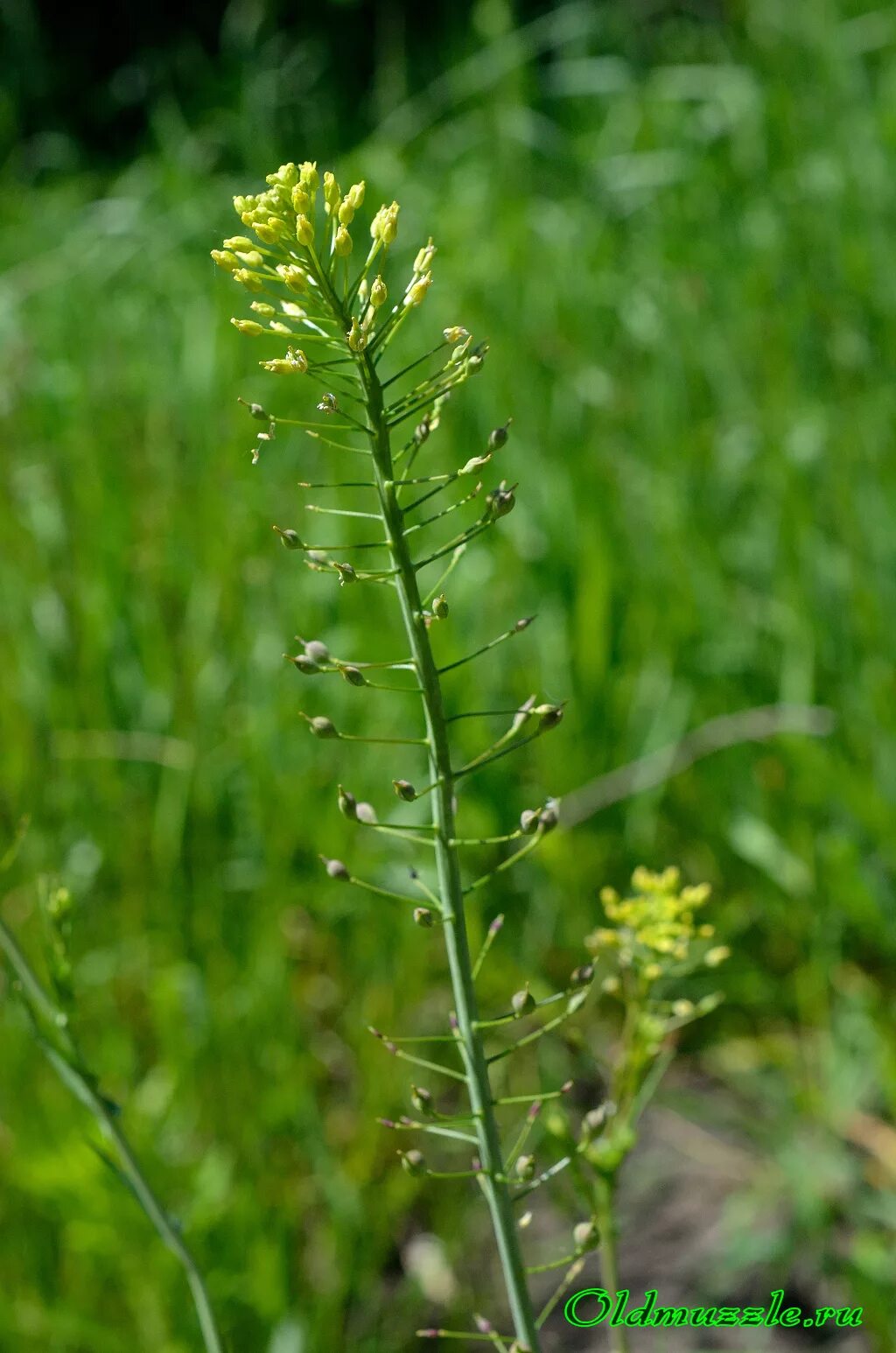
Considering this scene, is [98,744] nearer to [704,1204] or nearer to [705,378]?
[704,1204]

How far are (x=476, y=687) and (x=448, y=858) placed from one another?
215 centimetres

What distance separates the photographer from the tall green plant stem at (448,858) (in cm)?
96

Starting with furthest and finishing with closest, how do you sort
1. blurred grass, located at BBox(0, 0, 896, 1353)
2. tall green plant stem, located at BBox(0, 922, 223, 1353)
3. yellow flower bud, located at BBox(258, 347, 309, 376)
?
1. blurred grass, located at BBox(0, 0, 896, 1353)
2. tall green plant stem, located at BBox(0, 922, 223, 1353)
3. yellow flower bud, located at BBox(258, 347, 309, 376)

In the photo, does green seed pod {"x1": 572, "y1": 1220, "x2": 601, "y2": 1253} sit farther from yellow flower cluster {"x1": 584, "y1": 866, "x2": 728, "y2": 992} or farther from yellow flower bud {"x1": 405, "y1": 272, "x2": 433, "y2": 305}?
yellow flower bud {"x1": 405, "y1": 272, "x2": 433, "y2": 305}

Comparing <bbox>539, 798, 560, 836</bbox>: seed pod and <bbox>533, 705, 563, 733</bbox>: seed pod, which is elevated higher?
<bbox>533, 705, 563, 733</bbox>: seed pod

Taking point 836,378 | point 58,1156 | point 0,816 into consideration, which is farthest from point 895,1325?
point 836,378

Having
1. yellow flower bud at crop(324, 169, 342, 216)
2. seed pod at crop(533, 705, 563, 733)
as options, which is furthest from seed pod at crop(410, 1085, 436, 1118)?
yellow flower bud at crop(324, 169, 342, 216)

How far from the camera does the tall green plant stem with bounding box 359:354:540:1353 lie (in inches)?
37.7

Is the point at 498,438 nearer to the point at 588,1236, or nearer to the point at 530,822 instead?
the point at 530,822

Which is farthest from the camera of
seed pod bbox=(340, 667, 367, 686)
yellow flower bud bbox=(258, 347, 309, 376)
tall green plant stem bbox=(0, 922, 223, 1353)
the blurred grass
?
the blurred grass

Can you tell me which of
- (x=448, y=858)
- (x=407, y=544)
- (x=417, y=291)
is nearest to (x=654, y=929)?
(x=448, y=858)

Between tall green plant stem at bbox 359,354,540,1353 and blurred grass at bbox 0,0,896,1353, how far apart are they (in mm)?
1196

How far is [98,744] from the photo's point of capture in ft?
10.4

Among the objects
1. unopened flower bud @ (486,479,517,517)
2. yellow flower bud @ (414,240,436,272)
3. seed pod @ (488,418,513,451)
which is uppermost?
yellow flower bud @ (414,240,436,272)
